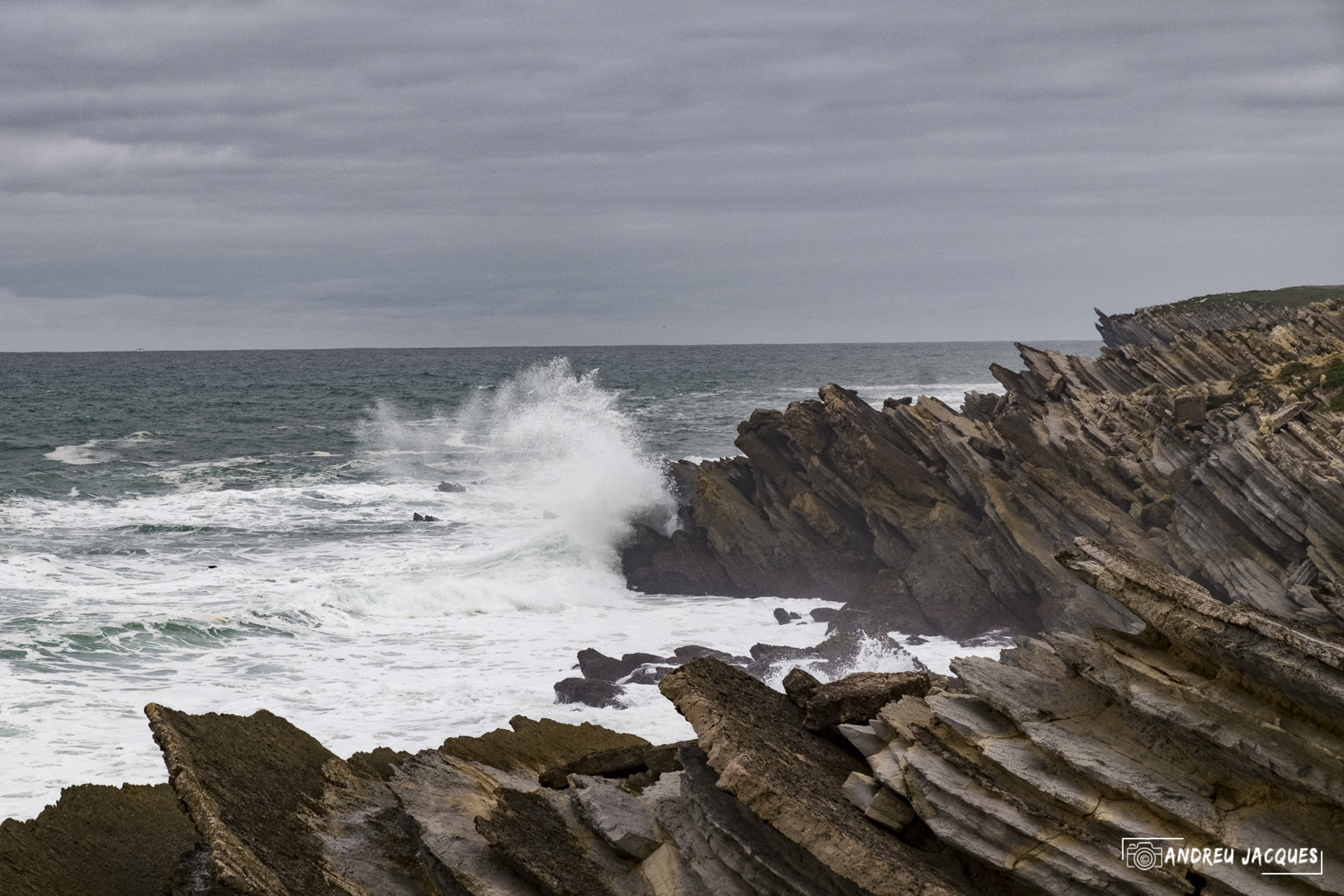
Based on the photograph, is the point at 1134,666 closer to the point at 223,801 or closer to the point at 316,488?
the point at 223,801

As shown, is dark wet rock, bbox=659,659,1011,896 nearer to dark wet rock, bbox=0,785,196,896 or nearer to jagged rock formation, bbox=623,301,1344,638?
dark wet rock, bbox=0,785,196,896

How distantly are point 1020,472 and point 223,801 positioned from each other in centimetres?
2006

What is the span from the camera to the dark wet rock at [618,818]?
8344mm

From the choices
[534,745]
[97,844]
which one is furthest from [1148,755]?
[97,844]

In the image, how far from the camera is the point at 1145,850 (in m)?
6.86

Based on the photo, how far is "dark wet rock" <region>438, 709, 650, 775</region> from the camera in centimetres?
1082

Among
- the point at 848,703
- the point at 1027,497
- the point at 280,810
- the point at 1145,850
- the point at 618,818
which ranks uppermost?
the point at 1027,497

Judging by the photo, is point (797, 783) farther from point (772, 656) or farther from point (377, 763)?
point (772, 656)

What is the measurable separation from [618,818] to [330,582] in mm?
21454

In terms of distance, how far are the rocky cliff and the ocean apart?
20.7ft

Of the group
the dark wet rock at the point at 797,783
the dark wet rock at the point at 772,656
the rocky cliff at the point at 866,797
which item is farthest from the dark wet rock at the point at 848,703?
the dark wet rock at the point at 772,656

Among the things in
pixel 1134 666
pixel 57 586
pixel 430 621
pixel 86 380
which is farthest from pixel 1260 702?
pixel 86 380

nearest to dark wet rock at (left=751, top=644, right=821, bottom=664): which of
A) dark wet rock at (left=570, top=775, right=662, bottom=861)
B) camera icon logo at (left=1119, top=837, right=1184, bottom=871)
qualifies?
dark wet rock at (left=570, top=775, right=662, bottom=861)

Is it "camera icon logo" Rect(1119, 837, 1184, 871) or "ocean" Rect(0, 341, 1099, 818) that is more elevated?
"camera icon logo" Rect(1119, 837, 1184, 871)
